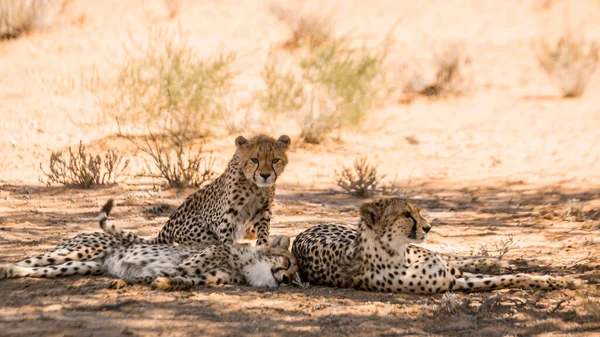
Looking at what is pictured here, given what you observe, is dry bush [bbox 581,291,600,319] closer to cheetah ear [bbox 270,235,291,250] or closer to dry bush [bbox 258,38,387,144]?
cheetah ear [bbox 270,235,291,250]

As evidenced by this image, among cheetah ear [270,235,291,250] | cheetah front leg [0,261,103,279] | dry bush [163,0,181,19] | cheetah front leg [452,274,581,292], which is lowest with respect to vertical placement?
cheetah front leg [452,274,581,292]

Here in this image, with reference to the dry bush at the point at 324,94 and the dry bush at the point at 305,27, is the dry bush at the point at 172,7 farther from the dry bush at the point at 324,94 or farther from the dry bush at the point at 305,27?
the dry bush at the point at 324,94

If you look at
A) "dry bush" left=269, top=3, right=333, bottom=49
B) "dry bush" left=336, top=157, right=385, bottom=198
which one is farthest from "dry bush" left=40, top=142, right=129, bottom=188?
"dry bush" left=269, top=3, right=333, bottom=49

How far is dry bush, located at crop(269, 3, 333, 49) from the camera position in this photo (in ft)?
60.3

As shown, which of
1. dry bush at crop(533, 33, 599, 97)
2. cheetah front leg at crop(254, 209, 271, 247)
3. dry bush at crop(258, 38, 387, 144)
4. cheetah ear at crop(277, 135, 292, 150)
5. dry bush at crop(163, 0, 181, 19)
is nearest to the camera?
cheetah front leg at crop(254, 209, 271, 247)

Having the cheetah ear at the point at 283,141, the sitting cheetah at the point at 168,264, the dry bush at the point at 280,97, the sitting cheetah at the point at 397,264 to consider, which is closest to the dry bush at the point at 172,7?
the dry bush at the point at 280,97

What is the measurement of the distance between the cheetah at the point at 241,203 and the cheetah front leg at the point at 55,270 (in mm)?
1112

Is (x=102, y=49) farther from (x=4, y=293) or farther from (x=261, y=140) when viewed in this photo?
(x=4, y=293)

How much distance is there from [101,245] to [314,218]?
2.60 metres

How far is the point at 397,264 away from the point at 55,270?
2.07 m

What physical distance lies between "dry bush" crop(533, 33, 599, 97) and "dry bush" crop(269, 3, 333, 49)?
13.8 ft

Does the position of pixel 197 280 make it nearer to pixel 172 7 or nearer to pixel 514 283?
pixel 514 283

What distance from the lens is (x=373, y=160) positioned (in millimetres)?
11508

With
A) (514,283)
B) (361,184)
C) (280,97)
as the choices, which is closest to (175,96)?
(280,97)
